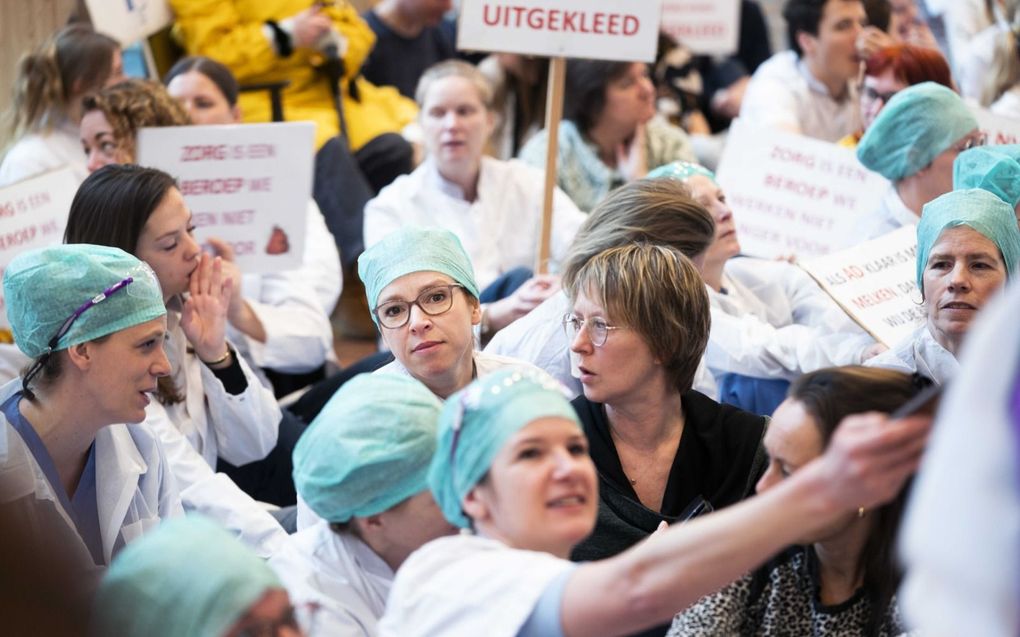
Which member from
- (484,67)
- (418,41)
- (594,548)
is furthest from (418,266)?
Result: (418,41)

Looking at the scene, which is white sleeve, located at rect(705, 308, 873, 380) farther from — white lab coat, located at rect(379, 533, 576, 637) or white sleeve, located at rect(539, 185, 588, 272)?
white lab coat, located at rect(379, 533, 576, 637)

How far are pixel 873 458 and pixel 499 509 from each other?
24.5 inches

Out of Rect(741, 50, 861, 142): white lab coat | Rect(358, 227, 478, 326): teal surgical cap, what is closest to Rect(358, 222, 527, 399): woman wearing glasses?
Rect(358, 227, 478, 326): teal surgical cap

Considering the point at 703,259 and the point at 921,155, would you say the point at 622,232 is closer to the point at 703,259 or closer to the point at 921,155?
the point at 703,259

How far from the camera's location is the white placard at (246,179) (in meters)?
4.41

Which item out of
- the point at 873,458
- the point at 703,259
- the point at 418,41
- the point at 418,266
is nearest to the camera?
the point at 873,458

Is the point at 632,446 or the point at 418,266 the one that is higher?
the point at 418,266

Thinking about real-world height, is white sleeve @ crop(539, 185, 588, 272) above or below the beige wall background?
below

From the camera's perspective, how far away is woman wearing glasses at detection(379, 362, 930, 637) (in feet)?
5.47

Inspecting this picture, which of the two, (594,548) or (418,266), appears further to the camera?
(418,266)

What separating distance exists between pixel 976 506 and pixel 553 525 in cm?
80

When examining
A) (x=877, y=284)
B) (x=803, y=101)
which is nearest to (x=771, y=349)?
(x=877, y=284)

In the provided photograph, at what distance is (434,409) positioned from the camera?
237cm

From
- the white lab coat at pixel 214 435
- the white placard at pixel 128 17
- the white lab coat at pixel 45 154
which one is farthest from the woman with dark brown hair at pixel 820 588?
the white placard at pixel 128 17
